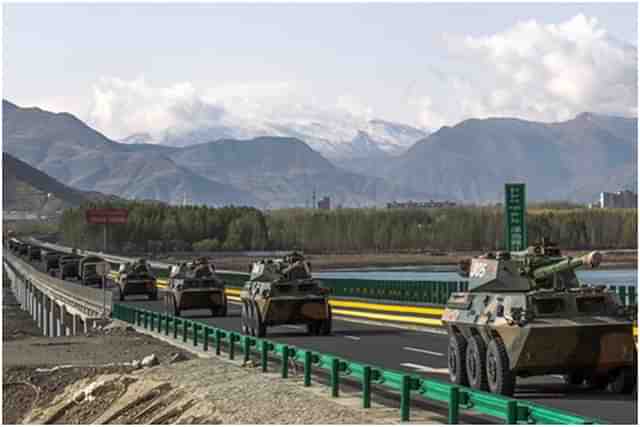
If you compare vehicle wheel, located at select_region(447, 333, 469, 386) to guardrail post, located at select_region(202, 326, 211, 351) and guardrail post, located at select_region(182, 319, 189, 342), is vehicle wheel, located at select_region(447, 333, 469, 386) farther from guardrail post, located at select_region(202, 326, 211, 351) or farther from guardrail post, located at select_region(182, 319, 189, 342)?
guardrail post, located at select_region(182, 319, 189, 342)

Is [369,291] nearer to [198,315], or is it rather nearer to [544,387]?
[198,315]

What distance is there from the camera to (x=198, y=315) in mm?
52406

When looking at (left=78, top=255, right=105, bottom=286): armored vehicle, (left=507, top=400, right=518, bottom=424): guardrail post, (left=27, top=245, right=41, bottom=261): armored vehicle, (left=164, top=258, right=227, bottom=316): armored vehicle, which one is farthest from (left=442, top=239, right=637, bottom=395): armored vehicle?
(left=27, top=245, right=41, bottom=261): armored vehicle

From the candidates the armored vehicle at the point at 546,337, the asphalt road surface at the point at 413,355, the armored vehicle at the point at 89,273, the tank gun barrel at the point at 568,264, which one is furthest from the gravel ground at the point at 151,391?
the armored vehicle at the point at 89,273

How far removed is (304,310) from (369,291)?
67.9ft

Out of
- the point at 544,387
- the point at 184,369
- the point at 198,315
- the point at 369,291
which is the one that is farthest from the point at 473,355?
the point at 369,291

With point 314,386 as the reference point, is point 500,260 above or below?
above

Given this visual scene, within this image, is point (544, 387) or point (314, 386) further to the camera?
point (314, 386)

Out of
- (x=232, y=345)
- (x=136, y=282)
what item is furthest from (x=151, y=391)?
(x=136, y=282)

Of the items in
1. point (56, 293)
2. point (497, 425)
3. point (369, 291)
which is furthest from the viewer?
point (56, 293)

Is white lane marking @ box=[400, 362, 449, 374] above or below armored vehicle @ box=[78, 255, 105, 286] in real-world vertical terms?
below

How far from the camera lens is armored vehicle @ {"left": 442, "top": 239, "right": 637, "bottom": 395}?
20.0 meters

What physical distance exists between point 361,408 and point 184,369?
929 centimetres

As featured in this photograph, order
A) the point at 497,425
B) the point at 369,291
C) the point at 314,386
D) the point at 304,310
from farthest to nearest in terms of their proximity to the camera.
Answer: the point at 369,291 < the point at 304,310 < the point at 314,386 < the point at 497,425
